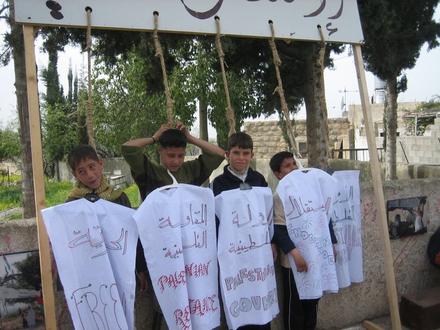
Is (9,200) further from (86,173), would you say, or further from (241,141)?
(241,141)

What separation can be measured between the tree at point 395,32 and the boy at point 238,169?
2.74 meters

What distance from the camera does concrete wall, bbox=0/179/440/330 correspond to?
3240 mm

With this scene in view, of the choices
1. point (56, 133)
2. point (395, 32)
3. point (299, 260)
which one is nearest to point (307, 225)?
point (299, 260)

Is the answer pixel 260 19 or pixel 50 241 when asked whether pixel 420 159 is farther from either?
pixel 50 241

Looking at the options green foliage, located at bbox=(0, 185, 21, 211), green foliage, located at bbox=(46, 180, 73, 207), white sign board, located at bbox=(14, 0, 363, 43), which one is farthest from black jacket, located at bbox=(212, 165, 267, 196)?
green foliage, located at bbox=(0, 185, 21, 211)

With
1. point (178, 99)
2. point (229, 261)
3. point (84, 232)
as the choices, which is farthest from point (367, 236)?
point (178, 99)

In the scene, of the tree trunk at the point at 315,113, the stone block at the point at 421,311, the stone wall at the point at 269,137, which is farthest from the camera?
the stone wall at the point at 269,137

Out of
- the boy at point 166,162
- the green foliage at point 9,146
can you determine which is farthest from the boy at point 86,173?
the green foliage at point 9,146

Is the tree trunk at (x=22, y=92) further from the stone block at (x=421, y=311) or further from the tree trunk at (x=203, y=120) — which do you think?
the stone block at (x=421, y=311)

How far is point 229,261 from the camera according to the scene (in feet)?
7.62

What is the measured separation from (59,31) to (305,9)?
293cm

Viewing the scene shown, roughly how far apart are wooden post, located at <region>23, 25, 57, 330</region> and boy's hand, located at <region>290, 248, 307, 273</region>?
1.40 metres

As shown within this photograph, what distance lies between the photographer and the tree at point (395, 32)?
14.2 feet

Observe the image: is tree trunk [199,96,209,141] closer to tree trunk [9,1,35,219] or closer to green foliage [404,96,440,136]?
tree trunk [9,1,35,219]
